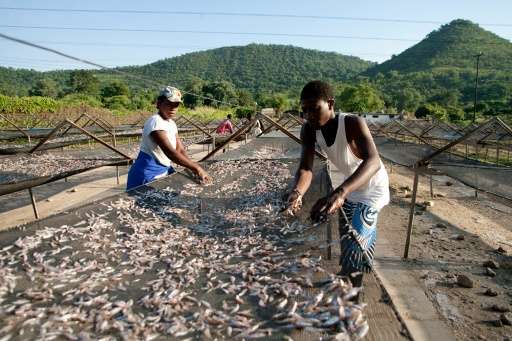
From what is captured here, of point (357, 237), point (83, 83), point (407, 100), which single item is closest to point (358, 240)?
point (357, 237)

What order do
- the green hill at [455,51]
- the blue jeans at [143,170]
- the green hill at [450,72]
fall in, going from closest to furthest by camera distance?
the blue jeans at [143,170], the green hill at [450,72], the green hill at [455,51]

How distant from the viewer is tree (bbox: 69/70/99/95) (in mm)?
78438

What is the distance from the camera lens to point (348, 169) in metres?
3.54

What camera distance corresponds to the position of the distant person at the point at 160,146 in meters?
4.88

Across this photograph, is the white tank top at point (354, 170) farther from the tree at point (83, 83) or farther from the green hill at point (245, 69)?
the green hill at point (245, 69)

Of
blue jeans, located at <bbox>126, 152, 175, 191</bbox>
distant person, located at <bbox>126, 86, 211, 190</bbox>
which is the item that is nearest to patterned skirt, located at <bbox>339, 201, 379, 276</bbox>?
distant person, located at <bbox>126, 86, 211, 190</bbox>

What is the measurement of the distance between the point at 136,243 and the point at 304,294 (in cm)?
181

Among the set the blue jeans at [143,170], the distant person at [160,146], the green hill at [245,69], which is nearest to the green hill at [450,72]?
the green hill at [245,69]

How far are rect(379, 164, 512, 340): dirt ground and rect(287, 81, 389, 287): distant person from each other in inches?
80.9

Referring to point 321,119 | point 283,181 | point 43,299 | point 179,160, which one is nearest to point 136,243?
point 43,299

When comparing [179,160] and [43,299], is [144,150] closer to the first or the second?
[179,160]

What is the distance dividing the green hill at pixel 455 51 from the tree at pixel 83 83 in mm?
104633

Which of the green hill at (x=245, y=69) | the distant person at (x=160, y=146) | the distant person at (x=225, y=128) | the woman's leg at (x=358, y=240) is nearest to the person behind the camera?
the woman's leg at (x=358, y=240)

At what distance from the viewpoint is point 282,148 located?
1628cm
